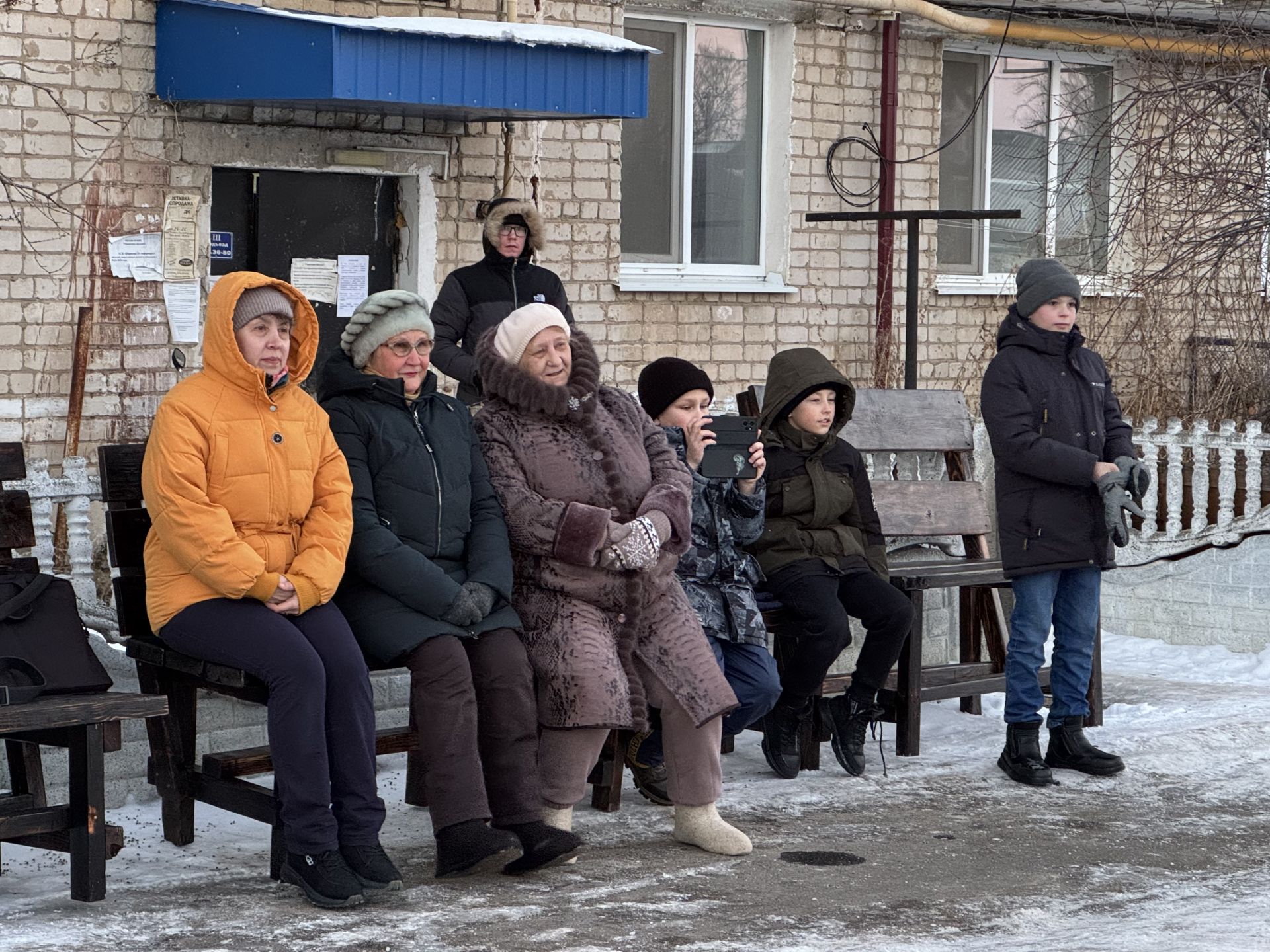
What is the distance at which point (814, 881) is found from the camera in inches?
190

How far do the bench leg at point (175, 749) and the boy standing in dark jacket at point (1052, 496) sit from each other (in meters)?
2.58

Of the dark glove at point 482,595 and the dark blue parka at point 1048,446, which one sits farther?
the dark blue parka at point 1048,446

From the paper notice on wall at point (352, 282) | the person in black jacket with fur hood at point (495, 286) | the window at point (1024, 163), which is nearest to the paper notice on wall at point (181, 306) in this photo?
the paper notice on wall at point (352, 282)

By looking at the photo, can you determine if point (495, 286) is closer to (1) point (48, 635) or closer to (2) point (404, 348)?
(2) point (404, 348)

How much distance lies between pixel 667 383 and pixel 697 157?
19.2ft

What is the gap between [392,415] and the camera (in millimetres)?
4992

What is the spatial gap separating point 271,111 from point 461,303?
7.06 ft

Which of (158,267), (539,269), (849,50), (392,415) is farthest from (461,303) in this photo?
(849,50)

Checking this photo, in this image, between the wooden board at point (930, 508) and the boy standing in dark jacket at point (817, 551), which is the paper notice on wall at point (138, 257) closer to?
the wooden board at point (930, 508)

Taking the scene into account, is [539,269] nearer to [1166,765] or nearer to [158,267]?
[158,267]

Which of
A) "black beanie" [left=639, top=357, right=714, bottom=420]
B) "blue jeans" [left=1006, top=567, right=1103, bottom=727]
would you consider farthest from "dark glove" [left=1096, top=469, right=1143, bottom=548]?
"black beanie" [left=639, top=357, right=714, bottom=420]

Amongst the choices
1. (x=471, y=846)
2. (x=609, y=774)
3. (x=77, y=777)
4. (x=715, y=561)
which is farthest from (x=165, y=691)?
(x=715, y=561)

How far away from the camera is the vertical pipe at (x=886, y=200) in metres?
11.5

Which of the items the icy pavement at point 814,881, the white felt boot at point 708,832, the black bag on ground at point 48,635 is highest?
the black bag on ground at point 48,635
